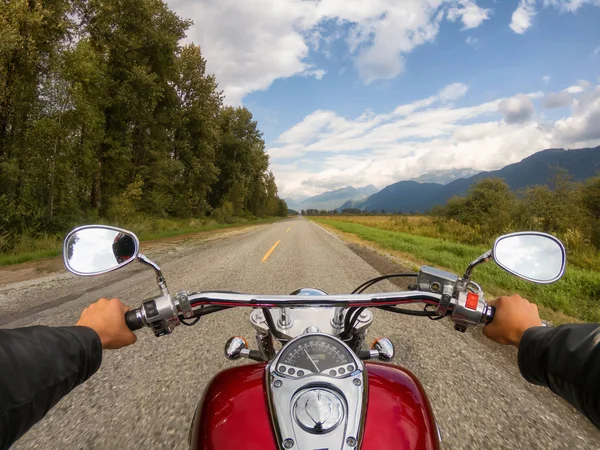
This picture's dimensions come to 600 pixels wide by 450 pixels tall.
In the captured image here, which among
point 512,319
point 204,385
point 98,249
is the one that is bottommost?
point 204,385

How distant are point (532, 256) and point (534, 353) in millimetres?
545

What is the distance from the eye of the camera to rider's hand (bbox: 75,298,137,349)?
111 cm

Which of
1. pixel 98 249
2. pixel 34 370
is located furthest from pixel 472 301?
pixel 98 249

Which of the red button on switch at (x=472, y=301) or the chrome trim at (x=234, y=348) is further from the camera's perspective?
the chrome trim at (x=234, y=348)

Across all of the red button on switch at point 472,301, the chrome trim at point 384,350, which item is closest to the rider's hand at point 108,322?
the chrome trim at point 384,350

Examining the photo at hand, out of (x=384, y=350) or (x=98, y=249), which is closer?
(x=98, y=249)

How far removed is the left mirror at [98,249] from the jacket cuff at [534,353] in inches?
56.6

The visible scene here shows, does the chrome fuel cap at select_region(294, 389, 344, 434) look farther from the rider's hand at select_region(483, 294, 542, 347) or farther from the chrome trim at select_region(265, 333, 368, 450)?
the rider's hand at select_region(483, 294, 542, 347)

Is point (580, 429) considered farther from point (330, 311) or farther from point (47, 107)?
point (47, 107)

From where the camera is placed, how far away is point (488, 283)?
5.91m

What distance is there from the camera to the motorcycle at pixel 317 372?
2.69 feet

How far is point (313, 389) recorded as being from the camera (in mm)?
863

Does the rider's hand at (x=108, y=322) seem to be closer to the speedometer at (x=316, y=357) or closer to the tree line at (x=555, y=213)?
the speedometer at (x=316, y=357)

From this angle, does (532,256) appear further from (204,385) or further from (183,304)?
(204,385)
